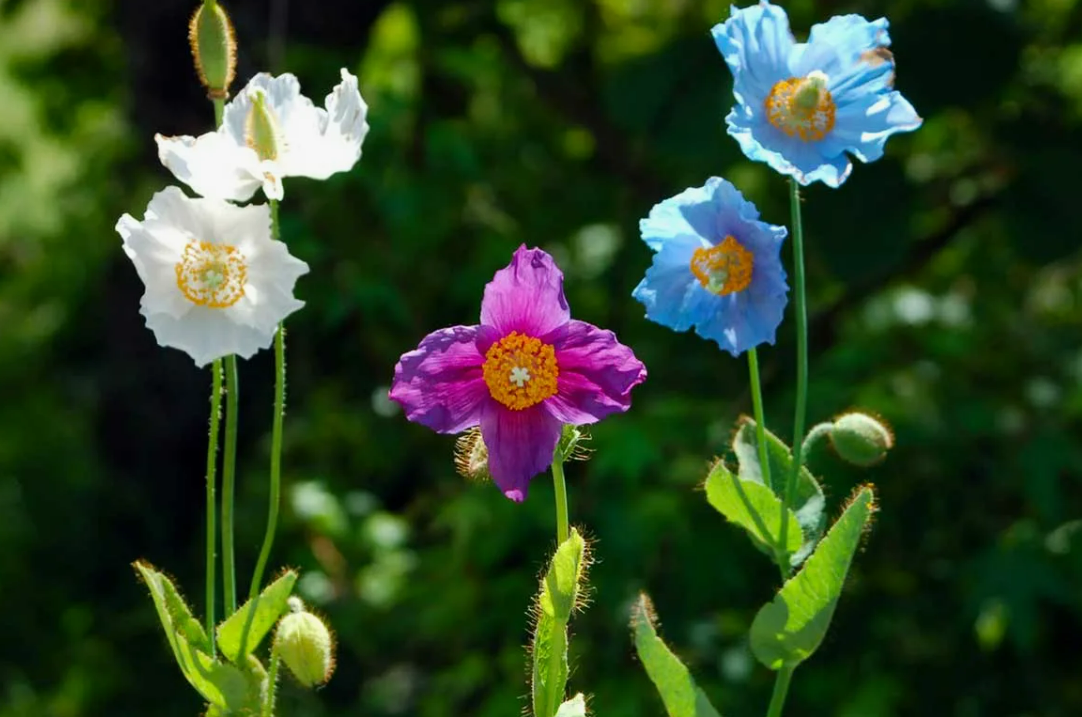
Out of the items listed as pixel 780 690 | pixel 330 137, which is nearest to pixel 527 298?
pixel 330 137

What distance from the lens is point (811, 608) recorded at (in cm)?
72

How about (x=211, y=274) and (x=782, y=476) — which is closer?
(x=211, y=274)

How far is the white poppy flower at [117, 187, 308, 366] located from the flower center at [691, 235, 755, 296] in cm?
22

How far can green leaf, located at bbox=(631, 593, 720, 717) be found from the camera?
694 mm

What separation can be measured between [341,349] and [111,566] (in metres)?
0.77

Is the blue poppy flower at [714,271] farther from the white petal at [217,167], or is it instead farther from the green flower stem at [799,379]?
the white petal at [217,167]

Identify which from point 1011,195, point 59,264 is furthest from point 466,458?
point 59,264

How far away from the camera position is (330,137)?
29.5 inches

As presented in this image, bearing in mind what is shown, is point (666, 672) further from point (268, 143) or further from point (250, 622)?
point (268, 143)

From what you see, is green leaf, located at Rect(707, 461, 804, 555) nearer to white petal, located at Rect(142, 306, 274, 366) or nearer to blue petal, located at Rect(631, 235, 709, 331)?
blue petal, located at Rect(631, 235, 709, 331)

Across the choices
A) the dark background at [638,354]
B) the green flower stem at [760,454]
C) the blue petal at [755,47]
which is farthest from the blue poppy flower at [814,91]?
the dark background at [638,354]

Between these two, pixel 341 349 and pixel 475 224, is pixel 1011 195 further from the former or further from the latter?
pixel 341 349

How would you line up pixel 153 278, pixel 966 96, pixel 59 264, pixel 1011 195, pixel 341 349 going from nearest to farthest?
pixel 153 278 < pixel 966 96 < pixel 1011 195 < pixel 341 349 < pixel 59 264

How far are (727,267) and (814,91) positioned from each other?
103 millimetres
